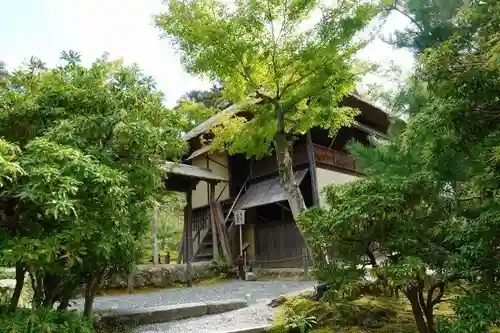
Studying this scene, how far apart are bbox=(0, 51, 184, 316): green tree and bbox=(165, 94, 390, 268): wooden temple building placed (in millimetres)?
6833

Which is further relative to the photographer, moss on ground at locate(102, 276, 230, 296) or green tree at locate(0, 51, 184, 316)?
moss on ground at locate(102, 276, 230, 296)

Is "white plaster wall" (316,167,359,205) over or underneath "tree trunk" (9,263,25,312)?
over

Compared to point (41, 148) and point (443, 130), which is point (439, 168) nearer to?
point (443, 130)

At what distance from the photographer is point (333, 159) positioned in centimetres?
1467

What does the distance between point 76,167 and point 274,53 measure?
533 cm

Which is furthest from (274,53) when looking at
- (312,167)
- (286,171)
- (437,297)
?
Result: (312,167)

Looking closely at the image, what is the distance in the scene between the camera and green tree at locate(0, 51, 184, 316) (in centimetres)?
356

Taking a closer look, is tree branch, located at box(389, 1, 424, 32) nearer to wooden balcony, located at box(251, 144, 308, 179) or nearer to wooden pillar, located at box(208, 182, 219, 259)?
Answer: wooden balcony, located at box(251, 144, 308, 179)

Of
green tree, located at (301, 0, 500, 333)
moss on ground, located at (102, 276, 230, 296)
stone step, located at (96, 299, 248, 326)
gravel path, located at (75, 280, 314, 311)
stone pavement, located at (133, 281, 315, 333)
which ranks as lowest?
stone pavement, located at (133, 281, 315, 333)

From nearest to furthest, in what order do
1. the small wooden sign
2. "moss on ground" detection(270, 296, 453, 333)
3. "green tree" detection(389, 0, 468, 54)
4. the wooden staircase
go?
"moss on ground" detection(270, 296, 453, 333)
"green tree" detection(389, 0, 468, 54)
the small wooden sign
the wooden staircase

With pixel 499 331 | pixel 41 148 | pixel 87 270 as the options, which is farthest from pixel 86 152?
pixel 499 331

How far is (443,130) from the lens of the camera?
13.0ft

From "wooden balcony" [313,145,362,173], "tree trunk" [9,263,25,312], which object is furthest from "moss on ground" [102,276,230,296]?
"tree trunk" [9,263,25,312]

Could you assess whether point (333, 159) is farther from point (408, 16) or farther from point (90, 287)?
point (90, 287)
